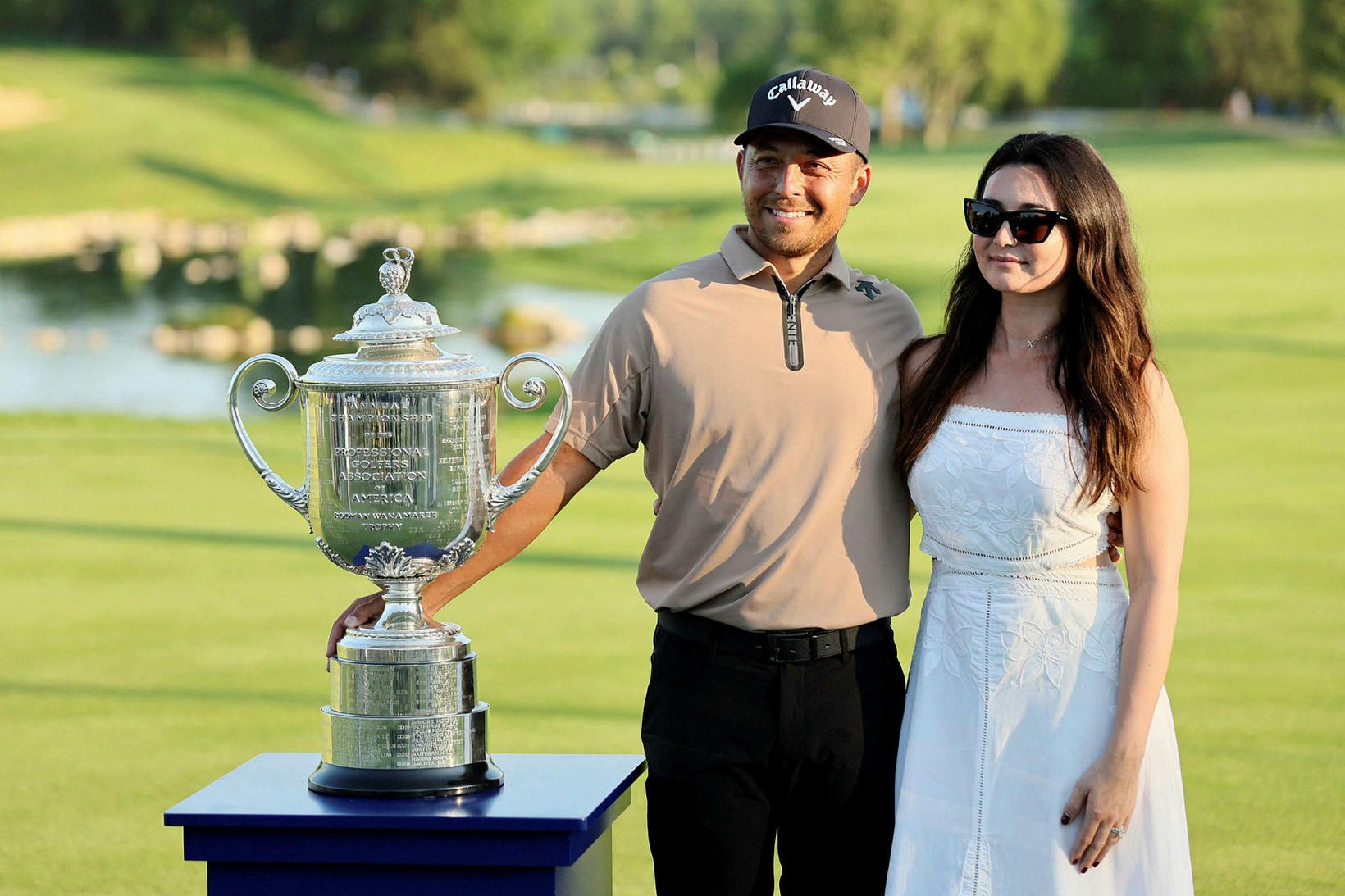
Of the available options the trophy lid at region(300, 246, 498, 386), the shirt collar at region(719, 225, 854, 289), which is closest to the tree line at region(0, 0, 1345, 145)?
the shirt collar at region(719, 225, 854, 289)

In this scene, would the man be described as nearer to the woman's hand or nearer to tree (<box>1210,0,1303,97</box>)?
the woman's hand

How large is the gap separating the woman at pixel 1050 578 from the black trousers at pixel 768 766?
94 mm

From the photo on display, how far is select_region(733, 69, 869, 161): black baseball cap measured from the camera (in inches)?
100

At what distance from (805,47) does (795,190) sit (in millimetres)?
19301

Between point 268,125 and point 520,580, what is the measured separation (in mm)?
11774

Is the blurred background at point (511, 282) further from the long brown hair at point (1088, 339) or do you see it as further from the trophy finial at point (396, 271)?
the trophy finial at point (396, 271)

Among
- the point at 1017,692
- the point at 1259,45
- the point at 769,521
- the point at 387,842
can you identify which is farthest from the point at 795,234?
the point at 1259,45

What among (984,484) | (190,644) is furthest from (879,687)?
(190,644)

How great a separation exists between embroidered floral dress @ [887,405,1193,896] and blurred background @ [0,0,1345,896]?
65.3 inches

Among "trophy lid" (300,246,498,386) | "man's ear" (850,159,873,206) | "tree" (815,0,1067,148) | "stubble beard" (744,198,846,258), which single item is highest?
"tree" (815,0,1067,148)

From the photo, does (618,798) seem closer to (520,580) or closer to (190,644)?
(190,644)

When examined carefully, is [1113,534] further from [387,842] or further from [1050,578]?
[387,842]

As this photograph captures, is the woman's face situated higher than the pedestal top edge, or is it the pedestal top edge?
the woman's face

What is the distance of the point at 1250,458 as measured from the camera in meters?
10.4
